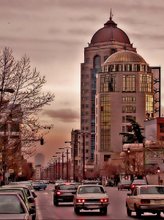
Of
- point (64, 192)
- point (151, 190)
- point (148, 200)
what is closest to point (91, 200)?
point (151, 190)

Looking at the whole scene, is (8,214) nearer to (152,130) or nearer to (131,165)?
(131,165)

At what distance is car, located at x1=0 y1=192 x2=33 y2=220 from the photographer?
18562 millimetres

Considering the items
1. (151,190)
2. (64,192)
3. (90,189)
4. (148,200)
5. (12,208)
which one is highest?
(12,208)

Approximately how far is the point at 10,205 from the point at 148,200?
16.5 metres

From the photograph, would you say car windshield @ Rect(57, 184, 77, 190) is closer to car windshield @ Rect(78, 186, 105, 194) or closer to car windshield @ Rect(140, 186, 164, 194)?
car windshield @ Rect(78, 186, 105, 194)

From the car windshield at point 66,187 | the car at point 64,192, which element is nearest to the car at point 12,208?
the car at point 64,192

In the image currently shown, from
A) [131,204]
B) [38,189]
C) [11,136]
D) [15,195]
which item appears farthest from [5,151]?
[38,189]

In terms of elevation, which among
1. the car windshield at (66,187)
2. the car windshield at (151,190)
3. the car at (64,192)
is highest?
the car windshield at (151,190)

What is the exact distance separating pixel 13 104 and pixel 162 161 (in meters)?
100.0

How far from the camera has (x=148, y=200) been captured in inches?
1391

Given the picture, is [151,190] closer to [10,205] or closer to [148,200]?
[148,200]

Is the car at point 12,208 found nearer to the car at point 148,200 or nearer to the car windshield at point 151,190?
the car at point 148,200

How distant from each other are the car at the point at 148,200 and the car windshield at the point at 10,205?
52.0ft

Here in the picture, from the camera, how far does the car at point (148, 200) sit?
35344 mm
